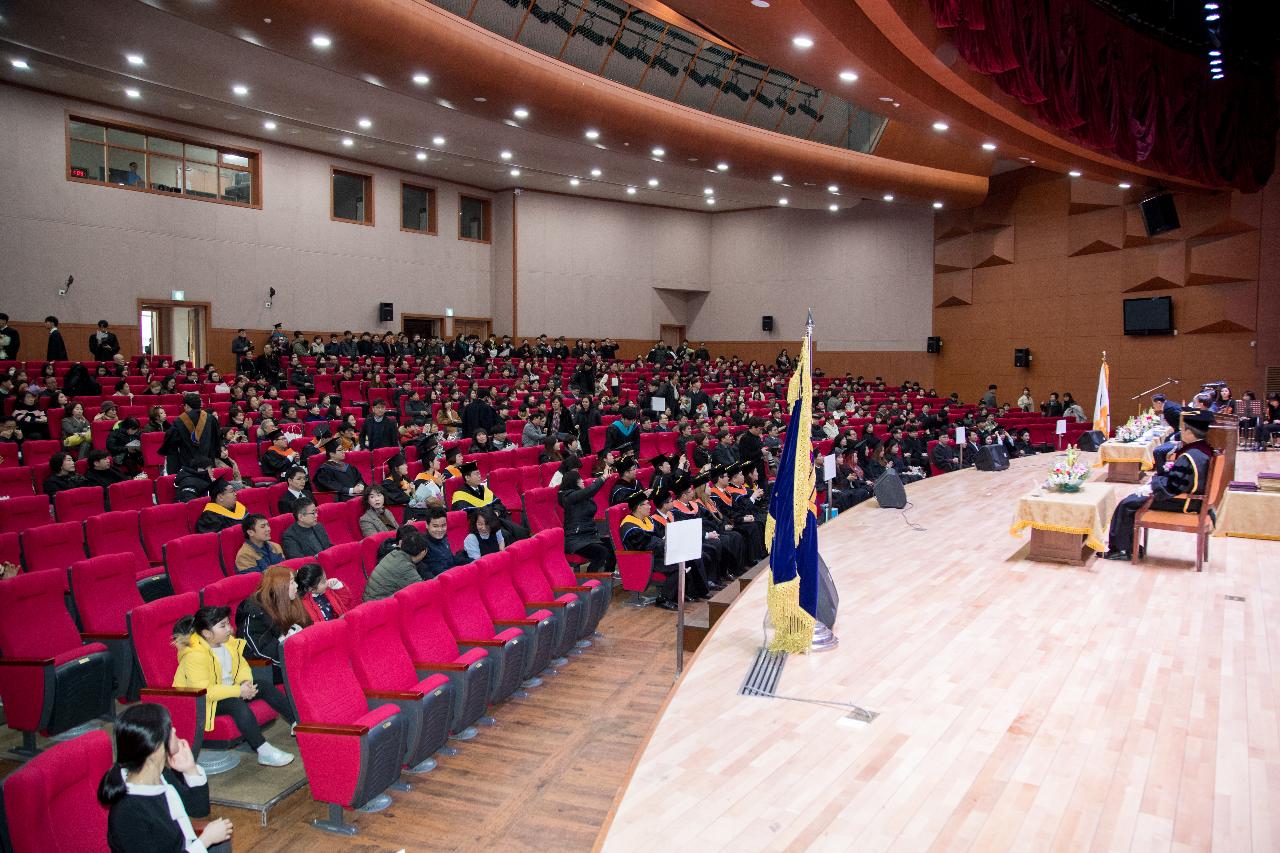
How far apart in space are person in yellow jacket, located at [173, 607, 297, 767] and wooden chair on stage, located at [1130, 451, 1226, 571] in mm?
6429

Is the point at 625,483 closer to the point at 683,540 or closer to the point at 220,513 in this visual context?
the point at 683,540

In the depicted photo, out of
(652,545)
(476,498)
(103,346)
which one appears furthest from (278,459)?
(103,346)

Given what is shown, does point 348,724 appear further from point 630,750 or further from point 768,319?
point 768,319

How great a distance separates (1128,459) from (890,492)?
3590 millimetres

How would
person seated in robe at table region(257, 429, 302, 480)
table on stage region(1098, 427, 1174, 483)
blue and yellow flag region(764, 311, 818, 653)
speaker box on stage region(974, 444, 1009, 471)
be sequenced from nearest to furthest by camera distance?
blue and yellow flag region(764, 311, 818, 653) → person seated in robe at table region(257, 429, 302, 480) → table on stage region(1098, 427, 1174, 483) → speaker box on stage region(974, 444, 1009, 471)

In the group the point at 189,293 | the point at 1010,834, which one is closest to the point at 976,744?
the point at 1010,834

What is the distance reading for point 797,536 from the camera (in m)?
5.12

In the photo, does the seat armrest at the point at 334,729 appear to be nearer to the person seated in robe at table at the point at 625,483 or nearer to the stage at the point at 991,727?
the stage at the point at 991,727

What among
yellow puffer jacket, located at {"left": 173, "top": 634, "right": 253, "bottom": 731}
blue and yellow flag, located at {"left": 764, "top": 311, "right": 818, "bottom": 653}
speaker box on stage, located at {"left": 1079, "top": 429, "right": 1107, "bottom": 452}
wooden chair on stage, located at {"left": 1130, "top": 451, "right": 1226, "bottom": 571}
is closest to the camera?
yellow puffer jacket, located at {"left": 173, "top": 634, "right": 253, "bottom": 731}

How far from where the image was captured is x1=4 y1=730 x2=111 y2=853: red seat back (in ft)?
9.28

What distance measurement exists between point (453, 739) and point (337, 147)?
16.0 m

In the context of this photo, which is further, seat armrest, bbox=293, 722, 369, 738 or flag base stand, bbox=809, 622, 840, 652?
flag base stand, bbox=809, 622, 840, 652

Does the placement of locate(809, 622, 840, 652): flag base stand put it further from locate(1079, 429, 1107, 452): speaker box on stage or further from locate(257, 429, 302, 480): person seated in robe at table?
locate(1079, 429, 1107, 452): speaker box on stage

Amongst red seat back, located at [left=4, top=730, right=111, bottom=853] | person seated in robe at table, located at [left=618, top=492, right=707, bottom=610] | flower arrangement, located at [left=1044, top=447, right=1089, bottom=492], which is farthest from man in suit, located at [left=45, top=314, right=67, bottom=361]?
flower arrangement, located at [left=1044, top=447, right=1089, bottom=492]
